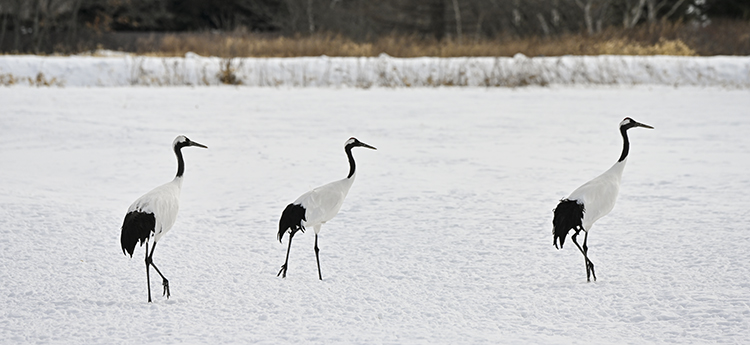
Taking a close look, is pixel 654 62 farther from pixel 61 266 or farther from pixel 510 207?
pixel 61 266

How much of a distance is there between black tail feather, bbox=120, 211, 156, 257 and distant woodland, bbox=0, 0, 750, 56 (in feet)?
49.7

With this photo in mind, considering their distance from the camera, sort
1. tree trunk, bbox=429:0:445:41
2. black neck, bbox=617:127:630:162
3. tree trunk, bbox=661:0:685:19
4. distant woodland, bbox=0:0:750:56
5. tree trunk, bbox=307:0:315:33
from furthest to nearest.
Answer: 1. tree trunk, bbox=307:0:315:33
2. tree trunk, bbox=429:0:445:41
3. tree trunk, bbox=661:0:685:19
4. distant woodland, bbox=0:0:750:56
5. black neck, bbox=617:127:630:162

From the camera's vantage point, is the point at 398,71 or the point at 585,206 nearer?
the point at 585,206

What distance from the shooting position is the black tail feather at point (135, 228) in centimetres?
376

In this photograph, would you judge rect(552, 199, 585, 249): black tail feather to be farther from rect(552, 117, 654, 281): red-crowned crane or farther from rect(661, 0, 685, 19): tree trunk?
rect(661, 0, 685, 19): tree trunk

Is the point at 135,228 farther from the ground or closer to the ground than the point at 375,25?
closer to the ground

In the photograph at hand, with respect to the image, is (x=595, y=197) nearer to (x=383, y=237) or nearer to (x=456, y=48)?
(x=383, y=237)

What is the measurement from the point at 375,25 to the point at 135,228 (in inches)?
1162

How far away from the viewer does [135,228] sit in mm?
3779

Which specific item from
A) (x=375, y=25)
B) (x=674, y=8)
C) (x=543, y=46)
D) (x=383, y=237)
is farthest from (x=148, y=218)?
(x=375, y=25)

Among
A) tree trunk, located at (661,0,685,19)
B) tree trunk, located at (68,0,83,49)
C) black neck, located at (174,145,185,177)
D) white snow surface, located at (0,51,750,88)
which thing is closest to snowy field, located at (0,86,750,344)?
black neck, located at (174,145,185,177)

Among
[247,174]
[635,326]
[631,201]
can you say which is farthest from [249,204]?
[635,326]

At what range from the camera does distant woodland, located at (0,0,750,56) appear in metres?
19.8

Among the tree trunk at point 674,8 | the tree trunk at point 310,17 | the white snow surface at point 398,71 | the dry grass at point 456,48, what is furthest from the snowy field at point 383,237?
the tree trunk at point 310,17
